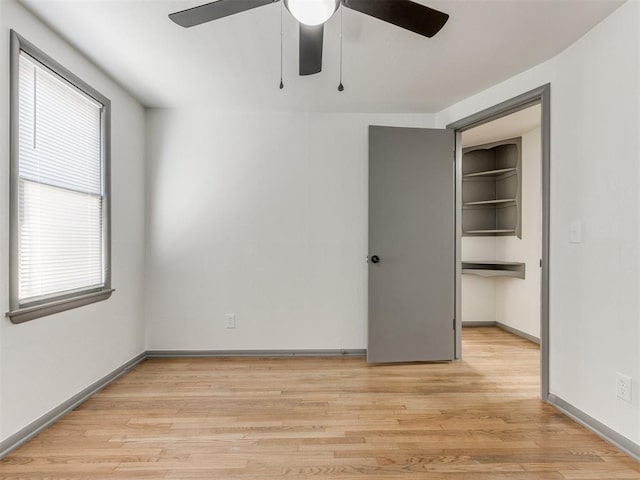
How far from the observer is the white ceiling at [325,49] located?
193cm

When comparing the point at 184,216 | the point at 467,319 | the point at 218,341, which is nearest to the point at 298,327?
the point at 218,341

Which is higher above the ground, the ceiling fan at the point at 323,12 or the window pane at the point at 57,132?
the ceiling fan at the point at 323,12

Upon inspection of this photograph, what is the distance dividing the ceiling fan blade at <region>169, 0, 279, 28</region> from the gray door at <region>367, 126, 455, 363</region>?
1806 millimetres

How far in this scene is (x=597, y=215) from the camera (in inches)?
81.9

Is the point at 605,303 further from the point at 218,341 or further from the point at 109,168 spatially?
the point at 109,168

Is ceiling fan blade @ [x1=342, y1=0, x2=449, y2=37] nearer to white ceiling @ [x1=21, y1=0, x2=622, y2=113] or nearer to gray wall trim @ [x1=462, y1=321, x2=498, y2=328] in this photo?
white ceiling @ [x1=21, y1=0, x2=622, y2=113]

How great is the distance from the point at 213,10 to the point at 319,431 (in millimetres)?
2175

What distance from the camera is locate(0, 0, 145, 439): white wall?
1.84m

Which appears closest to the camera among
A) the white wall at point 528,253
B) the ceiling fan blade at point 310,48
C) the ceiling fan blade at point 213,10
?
the ceiling fan blade at point 213,10

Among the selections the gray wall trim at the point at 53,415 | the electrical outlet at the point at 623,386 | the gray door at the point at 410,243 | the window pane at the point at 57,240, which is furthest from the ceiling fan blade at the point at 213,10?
the electrical outlet at the point at 623,386

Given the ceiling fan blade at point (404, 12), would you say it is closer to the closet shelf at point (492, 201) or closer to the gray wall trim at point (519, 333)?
the closet shelf at point (492, 201)

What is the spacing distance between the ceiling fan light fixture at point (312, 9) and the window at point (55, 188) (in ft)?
5.11

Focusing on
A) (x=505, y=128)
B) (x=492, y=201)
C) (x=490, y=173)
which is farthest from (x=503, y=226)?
(x=505, y=128)

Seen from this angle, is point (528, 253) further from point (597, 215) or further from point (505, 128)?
point (597, 215)
